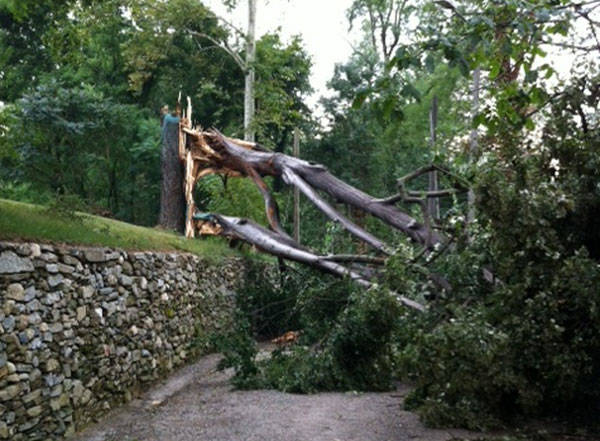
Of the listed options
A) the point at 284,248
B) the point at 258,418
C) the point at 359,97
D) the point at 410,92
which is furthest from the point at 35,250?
the point at 284,248

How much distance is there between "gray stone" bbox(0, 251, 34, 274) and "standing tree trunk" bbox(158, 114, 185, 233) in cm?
869

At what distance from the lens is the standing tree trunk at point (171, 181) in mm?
13797

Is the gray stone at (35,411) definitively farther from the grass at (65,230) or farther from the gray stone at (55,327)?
the grass at (65,230)

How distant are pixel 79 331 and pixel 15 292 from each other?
3.96 ft

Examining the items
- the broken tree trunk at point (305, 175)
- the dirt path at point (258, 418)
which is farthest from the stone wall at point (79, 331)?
the broken tree trunk at point (305, 175)

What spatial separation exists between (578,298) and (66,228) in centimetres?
517

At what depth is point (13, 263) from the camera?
199 inches

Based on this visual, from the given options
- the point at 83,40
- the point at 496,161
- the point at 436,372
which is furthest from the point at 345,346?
the point at 83,40

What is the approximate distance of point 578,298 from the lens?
5160 mm

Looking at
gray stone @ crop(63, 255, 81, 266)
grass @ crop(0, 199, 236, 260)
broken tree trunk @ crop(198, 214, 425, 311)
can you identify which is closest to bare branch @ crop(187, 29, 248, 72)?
broken tree trunk @ crop(198, 214, 425, 311)

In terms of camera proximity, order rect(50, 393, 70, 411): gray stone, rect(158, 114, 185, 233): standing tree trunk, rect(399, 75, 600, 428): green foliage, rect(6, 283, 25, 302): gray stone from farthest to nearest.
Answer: rect(158, 114, 185, 233): standing tree trunk, rect(50, 393, 70, 411): gray stone, rect(399, 75, 600, 428): green foliage, rect(6, 283, 25, 302): gray stone

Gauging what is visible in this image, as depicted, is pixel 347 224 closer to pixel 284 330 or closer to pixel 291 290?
pixel 291 290

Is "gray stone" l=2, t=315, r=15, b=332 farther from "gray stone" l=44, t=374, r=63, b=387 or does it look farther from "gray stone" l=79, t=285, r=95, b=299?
"gray stone" l=79, t=285, r=95, b=299

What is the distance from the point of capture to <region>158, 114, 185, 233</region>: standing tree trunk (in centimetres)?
1380
